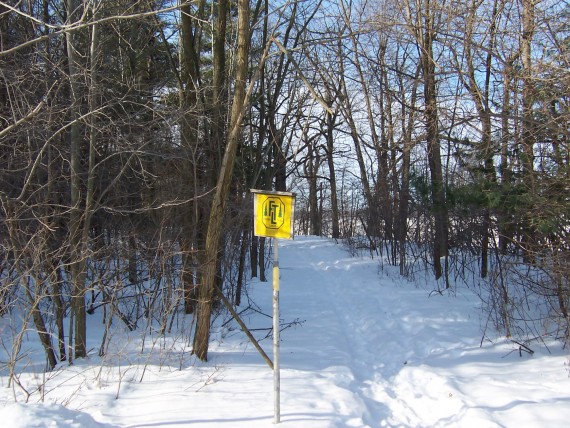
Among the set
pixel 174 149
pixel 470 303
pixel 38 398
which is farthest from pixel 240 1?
pixel 470 303

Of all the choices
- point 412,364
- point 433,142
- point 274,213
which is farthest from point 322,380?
point 433,142

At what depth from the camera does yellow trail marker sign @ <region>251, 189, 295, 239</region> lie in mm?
4484

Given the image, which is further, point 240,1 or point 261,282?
point 261,282

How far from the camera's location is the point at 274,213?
4.52 metres

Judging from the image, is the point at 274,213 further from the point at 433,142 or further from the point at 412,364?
the point at 433,142

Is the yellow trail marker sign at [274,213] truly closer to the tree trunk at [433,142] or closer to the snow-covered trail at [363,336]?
the snow-covered trail at [363,336]

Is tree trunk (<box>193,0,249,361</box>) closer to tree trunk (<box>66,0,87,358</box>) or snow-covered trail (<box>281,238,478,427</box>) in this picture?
snow-covered trail (<box>281,238,478,427</box>)

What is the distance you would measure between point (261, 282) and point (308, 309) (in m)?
4.18

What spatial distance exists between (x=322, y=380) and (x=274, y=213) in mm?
2795

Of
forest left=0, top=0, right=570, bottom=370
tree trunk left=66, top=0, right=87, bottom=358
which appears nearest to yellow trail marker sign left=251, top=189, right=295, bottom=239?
forest left=0, top=0, right=570, bottom=370

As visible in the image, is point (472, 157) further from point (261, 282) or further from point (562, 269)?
point (261, 282)

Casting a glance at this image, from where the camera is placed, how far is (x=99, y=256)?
7973 millimetres

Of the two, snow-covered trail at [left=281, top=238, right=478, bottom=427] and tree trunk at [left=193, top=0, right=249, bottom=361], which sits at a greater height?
tree trunk at [left=193, top=0, right=249, bottom=361]

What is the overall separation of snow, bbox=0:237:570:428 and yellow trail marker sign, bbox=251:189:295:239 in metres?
1.86
